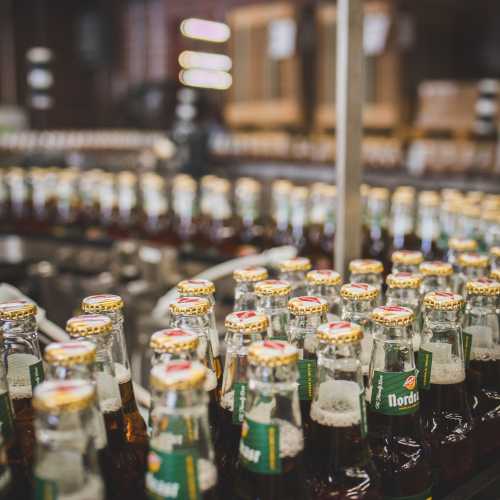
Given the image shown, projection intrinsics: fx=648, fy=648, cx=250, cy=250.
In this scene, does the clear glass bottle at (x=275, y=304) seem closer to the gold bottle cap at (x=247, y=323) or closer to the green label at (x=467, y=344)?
the gold bottle cap at (x=247, y=323)

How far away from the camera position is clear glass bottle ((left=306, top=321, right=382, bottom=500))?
0.77 meters

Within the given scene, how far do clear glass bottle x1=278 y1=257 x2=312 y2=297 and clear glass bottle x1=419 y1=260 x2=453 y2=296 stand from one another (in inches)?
8.1

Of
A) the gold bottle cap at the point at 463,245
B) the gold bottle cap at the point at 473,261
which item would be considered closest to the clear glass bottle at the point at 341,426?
the gold bottle cap at the point at 473,261

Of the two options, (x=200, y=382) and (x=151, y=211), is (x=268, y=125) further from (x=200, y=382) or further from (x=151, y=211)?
(x=200, y=382)

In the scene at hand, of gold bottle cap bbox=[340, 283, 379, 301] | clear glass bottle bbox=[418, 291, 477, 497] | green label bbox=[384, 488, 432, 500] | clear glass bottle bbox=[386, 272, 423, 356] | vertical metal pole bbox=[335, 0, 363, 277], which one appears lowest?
green label bbox=[384, 488, 432, 500]

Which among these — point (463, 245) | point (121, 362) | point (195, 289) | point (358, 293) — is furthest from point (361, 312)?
point (463, 245)

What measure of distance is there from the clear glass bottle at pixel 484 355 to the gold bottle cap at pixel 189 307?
1.37ft

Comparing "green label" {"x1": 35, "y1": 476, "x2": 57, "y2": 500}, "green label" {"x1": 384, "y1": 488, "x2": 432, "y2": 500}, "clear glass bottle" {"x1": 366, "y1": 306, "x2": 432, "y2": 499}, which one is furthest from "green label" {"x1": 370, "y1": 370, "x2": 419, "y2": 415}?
"green label" {"x1": 35, "y1": 476, "x2": 57, "y2": 500}

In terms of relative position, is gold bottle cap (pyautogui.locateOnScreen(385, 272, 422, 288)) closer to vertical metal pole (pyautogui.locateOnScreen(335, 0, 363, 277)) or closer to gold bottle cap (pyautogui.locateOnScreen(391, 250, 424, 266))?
gold bottle cap (pyautogui.locateOnScreen(391, 250, 424, 266))

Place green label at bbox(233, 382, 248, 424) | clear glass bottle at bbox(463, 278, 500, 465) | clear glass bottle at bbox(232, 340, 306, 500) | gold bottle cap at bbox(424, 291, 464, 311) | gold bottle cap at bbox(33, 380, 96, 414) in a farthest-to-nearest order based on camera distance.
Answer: clear glass bottle at bbox(463, 278, 500, 465) → gold bottle cap at bbox(424, 291, 464, 311) → green label at bbox(233, 382, 248, 424) → clear glass bottle at bbox(232, 340, 306, 500) → gold bottle cap at bbox(33, 380, 96, 414)

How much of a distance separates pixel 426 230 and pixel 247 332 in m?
1.39

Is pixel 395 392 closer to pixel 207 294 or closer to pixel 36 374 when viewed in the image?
pixel 207 294

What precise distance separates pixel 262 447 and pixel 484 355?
48cm

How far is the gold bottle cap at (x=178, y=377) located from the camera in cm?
62
